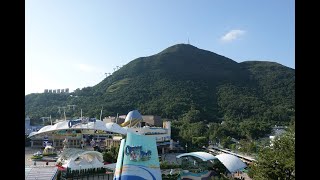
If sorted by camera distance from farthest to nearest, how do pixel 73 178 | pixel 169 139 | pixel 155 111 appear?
pixel 155 111 → pixel 169 139 → pixel 73 178

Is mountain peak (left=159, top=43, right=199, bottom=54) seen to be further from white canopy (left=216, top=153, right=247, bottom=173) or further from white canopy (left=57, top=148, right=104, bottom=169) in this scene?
white canopy (left=216, top=153, right=247, bottom=173)

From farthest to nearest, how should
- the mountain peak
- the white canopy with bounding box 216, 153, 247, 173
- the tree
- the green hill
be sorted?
Result: the mountain peak, the green hill, the white canopy with bounding box 216, 153, 247, 173, the tree

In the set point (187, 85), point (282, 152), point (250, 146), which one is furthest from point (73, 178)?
point (187, 85)

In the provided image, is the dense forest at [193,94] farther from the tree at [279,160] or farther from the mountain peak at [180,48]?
the tree at [279,160]

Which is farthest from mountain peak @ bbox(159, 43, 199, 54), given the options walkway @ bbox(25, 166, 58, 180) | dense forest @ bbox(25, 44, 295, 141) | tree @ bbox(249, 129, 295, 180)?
tree @ bbox(249, 129, 295, 180)

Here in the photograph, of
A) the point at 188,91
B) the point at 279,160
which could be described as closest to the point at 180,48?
the point at 188,91
